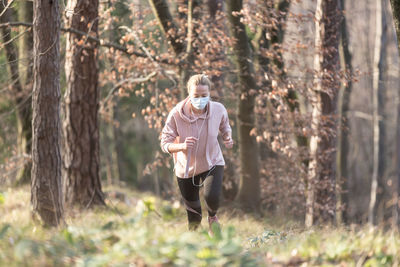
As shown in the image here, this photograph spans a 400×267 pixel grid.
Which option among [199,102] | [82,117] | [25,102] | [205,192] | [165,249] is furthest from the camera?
[25,102]

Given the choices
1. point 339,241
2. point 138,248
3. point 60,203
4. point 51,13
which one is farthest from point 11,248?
point 51,13

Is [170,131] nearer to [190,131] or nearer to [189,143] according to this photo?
[190,131]

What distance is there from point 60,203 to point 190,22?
5.05 meters

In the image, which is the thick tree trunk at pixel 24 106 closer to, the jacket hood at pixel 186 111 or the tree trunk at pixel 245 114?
the tree trunk at pixel 245 114

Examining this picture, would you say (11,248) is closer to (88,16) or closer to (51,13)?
(51,13)

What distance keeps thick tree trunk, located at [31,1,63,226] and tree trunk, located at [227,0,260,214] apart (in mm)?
4178

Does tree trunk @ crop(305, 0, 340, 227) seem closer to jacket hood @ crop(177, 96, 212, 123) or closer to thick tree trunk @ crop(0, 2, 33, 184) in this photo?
jacket hood @ crop(177, 96, 212, 123)

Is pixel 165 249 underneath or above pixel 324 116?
underneath

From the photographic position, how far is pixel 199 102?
6680 millimetres

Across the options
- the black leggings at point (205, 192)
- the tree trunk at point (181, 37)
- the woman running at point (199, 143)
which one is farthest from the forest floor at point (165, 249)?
the tree trunk at point (181, 37)

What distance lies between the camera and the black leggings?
6.81 meters

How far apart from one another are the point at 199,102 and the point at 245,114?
19.1 ft

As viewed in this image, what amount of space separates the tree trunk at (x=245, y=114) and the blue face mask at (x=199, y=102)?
429 cm

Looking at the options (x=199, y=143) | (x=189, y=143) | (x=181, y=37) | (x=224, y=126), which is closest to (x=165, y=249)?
(x=189, y=143)
